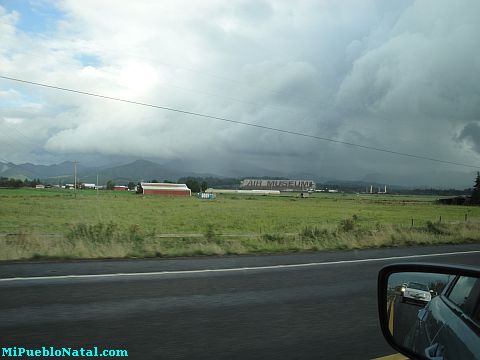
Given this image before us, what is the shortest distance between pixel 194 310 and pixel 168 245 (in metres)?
11.4

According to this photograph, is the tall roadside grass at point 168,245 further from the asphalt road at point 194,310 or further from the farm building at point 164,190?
the farm building at point 164,190

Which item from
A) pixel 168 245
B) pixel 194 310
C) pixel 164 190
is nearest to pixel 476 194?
pixel 164 190

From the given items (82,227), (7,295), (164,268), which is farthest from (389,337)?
(82,227)

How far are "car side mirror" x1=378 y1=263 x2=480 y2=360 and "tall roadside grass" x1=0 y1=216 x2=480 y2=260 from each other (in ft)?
34.3

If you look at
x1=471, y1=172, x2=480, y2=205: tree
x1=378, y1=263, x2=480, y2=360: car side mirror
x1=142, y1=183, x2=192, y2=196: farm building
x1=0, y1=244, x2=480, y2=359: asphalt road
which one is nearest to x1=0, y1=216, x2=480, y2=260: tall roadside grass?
x1=0, y1=244, x2=480, y2=359: asphalt road

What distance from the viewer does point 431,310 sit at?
9.06 feet

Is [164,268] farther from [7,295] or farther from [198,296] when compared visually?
[7,295]

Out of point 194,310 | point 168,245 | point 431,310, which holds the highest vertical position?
point 431,310

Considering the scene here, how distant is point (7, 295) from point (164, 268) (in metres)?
3.86

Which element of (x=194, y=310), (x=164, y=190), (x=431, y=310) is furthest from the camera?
(x=164, y=190)

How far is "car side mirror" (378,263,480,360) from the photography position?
7.72ft

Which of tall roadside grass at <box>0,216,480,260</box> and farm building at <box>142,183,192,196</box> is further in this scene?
farm building at <box>142,183,192,196</box>

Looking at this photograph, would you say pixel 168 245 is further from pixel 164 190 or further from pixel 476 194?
pixel 164 190

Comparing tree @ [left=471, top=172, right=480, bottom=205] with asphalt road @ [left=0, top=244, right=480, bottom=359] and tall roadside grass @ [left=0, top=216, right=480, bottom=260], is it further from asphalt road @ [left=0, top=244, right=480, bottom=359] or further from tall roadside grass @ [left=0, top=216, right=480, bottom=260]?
asphalt road @ [left=0, top=244, right=480, bottom=359]
